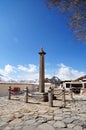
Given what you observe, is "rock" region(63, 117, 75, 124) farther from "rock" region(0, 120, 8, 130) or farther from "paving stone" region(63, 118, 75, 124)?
"rock" region(0, 120, 8, 130)

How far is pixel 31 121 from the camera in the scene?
6.89 meters

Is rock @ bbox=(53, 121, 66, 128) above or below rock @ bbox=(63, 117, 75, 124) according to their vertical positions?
below

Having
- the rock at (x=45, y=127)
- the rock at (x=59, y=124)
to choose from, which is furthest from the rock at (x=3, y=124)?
the rock at (x=59, y=124)

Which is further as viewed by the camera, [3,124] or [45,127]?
[3,124]

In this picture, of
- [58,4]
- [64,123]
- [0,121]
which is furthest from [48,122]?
[58,4]

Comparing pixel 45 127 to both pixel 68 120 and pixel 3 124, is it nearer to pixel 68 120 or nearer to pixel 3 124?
pixel 68 120

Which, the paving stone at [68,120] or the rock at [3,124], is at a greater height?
the paving stone at [68,120]

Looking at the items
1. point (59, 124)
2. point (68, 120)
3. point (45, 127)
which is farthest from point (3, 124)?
point (68, 120)

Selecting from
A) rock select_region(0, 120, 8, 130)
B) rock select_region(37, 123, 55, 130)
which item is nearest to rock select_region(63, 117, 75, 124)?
rock select_region(37, 123, 55, 130)

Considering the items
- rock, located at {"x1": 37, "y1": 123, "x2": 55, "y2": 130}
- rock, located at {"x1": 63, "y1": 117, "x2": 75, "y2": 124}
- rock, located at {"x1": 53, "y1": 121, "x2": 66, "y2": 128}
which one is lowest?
rock, located at {"x1": 37, "y1": 123, "x2": 55, "y2": 130}

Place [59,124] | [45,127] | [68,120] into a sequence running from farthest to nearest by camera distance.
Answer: [68,120]
[59,124]
[45,127]

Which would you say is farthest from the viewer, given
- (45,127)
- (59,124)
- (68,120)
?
(68,120)

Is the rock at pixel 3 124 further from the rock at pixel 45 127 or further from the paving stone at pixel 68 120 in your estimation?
the paving stone at pixel 68 120

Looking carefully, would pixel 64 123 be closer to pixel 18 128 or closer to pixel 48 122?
pixel 48 122
